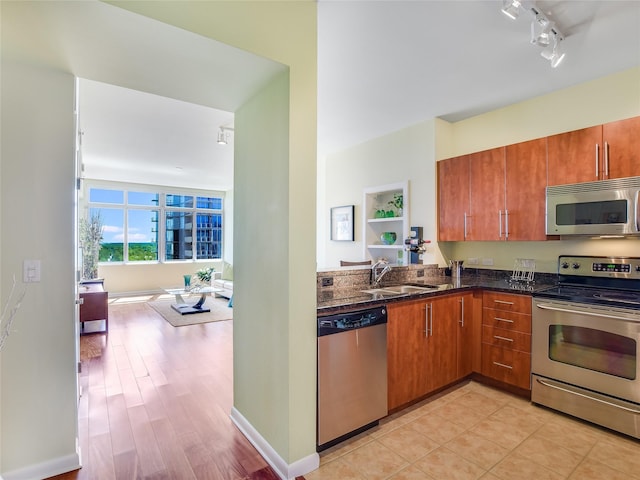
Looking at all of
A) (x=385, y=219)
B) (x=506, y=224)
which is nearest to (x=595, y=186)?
(x=506, y=224)

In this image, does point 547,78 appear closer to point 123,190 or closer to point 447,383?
point 447,383

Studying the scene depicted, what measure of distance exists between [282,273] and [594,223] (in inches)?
99.9

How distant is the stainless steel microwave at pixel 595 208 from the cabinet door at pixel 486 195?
0.47 m

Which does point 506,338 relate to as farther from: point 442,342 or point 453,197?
point 453,197

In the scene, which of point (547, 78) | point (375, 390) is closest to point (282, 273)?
point (375, 390)

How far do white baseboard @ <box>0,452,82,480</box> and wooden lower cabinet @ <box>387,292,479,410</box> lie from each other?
6.62ft

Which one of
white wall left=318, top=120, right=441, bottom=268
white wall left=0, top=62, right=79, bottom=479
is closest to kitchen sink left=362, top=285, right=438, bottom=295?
white wall left=318, top=120, right=441, bottom=268

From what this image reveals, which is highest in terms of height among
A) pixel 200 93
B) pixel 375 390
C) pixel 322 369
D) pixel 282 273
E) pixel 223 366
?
pixel 200 93

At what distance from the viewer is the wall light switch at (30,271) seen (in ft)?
5.90

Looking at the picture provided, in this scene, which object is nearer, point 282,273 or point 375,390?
point 282,273

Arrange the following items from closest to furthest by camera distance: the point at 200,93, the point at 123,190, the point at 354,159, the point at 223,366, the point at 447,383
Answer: the point at 200,93
the point at 447,383
the point at 223,366
the point at 354,159
the point at 123,190

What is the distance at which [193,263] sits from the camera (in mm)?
8820

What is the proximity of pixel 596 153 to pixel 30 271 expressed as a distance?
13.2 feet

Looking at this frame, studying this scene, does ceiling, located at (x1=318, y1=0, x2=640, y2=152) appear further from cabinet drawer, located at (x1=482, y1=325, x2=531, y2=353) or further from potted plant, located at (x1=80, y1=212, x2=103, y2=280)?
potted plant, located at (x1=80, y1=212, x2=103, y2=280)
